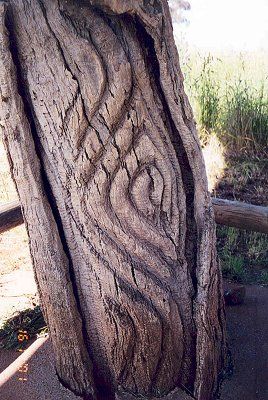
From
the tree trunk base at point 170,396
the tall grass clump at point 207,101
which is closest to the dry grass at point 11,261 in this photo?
the tree trunk base at point 170,396

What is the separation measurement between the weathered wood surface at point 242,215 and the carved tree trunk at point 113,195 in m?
0.84

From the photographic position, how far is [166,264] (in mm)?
1750

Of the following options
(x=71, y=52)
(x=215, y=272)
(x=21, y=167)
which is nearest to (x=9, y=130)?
(x=21, y=167)

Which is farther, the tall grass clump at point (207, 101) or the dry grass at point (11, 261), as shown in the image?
the tall grass clump at point (207, 101)

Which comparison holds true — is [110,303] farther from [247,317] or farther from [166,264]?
[247,317]

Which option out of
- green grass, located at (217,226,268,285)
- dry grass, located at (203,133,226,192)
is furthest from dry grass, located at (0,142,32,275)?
dry grass, located at (203,133,226,192)

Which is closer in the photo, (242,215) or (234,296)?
(234,296)

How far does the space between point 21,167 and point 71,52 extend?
1.36 ft

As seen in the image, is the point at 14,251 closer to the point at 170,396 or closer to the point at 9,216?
the point at 9,216

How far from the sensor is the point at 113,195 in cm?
164

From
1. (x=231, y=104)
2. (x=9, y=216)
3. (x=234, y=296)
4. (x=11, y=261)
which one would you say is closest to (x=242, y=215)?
(x=234, y=296)

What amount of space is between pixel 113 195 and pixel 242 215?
1.25 meters

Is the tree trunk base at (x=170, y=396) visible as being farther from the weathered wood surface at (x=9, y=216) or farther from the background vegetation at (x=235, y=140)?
the background vegetation at (x=235, y=140)

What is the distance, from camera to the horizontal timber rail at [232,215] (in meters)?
2.63
